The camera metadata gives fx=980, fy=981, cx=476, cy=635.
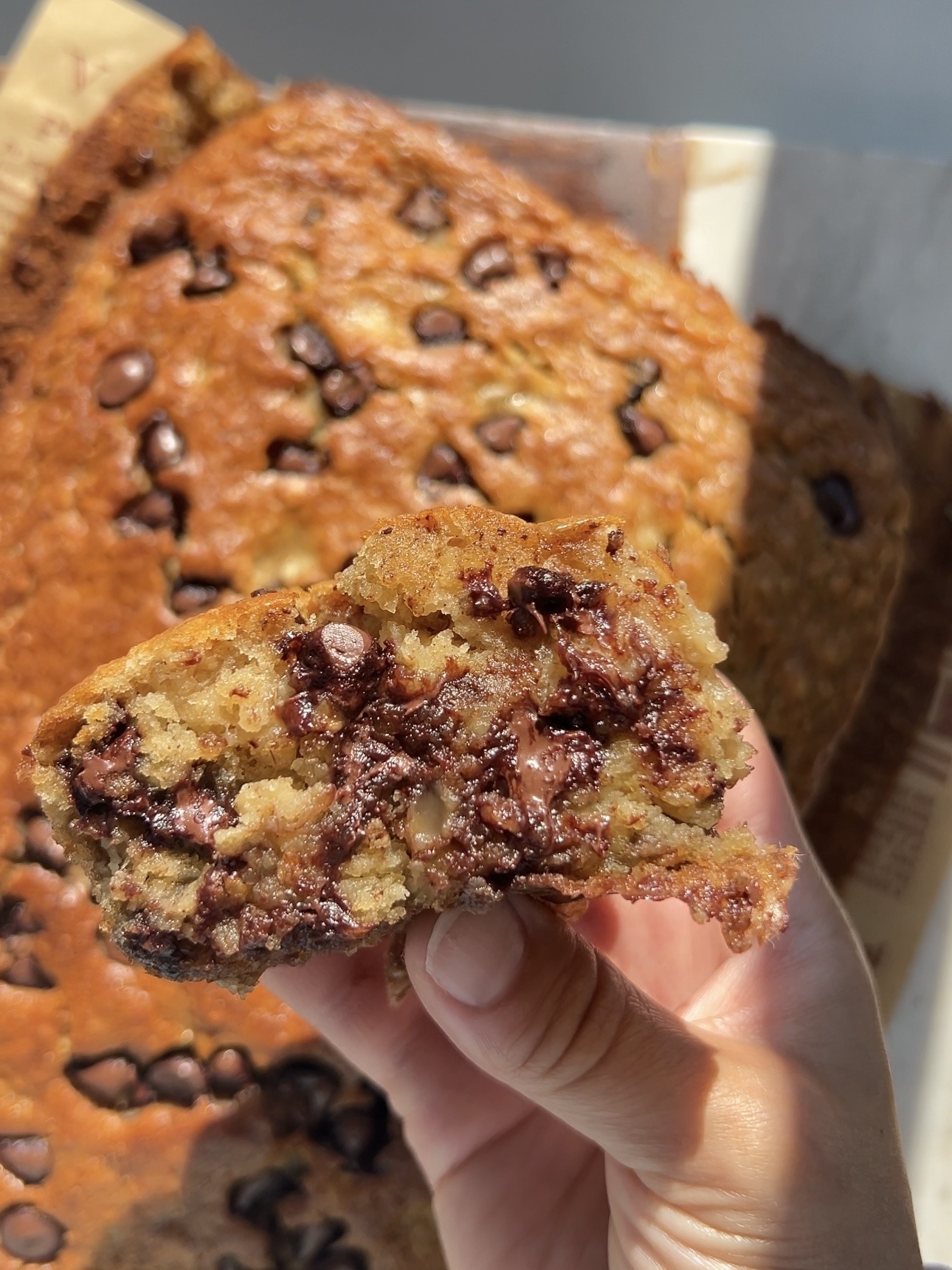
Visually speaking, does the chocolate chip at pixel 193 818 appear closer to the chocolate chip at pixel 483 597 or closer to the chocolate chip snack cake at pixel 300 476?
the chocolate chip at pixel 483 597

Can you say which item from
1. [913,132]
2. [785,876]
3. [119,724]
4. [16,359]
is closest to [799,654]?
[785,876]

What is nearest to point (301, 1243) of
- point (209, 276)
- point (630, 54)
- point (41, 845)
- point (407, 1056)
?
point (407, 1056)

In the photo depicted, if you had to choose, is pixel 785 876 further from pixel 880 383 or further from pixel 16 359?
pixel 16 359

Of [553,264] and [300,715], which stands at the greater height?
[553,264]

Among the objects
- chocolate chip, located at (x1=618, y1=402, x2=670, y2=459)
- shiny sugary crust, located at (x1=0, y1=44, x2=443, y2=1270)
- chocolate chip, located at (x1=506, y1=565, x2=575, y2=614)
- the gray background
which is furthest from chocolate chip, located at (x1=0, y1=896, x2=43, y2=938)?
the gray background

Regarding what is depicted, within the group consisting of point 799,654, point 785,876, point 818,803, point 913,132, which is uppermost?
point 913,132

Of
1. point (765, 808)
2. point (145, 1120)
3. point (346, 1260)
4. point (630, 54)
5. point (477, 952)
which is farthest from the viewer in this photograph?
point (630, 54)

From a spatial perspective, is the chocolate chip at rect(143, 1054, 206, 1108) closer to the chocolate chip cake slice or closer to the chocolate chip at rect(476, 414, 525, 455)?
the chocolate chip cake slice

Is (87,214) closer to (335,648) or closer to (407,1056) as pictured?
(335,648)
